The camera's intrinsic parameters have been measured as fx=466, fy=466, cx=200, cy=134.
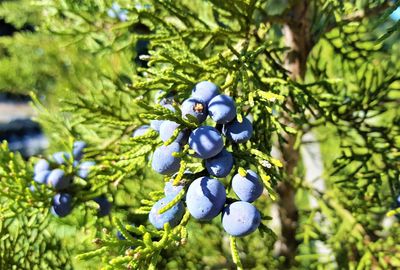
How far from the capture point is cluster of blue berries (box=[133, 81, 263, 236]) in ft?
2.88

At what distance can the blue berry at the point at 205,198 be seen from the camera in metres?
0.87

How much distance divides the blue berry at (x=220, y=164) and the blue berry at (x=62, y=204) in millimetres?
583

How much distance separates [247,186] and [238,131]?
0.38 feet

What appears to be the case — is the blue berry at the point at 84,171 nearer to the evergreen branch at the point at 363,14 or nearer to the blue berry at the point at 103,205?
the blue berry at the point at 103,205

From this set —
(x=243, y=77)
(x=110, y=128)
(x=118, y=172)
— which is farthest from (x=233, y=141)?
(x=110, y=128)

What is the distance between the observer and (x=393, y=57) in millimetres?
1987

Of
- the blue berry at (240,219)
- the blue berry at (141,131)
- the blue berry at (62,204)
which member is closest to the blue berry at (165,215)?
the blue berry at (240,219)

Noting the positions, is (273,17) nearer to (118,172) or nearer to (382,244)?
(118,172)

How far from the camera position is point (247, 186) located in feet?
2.96

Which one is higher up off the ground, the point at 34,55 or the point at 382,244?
the point at 34,55

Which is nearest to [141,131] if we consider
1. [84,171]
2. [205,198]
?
[84,171]

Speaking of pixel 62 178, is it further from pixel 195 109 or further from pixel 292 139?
pixel 292 139

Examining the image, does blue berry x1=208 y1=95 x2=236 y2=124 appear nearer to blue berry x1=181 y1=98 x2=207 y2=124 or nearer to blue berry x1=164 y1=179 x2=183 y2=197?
blue berry x1=181 y1=98 x2=207 y2=124

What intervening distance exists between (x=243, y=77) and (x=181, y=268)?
1.00 meters
